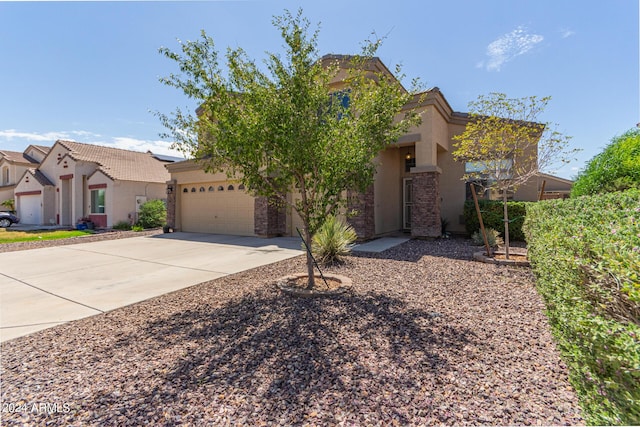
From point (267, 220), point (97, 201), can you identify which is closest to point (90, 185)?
point (97, 201)

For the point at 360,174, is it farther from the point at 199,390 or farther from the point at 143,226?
the point at 143,226

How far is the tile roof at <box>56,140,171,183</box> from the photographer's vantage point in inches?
766

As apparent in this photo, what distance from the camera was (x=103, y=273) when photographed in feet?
23.3

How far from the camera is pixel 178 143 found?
5.18m

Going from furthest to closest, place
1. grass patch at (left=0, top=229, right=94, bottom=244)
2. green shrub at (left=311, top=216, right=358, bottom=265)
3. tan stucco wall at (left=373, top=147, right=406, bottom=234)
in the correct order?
grass patch at (left=0, top=229, right=94, bottom=244)
tan stucco wall at (left=373, top=147, right=406, bottom=234)
green shrub at (left=311, top=216, right=358, bottom=265)

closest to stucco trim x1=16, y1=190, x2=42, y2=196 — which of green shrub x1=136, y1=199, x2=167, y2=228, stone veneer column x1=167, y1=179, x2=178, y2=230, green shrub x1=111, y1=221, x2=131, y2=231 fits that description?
green shrub x1=111, y1=221, x2=131, y2=231

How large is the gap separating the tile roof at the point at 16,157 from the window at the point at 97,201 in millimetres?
13417

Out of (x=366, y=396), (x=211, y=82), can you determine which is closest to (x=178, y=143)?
(x=211, y=82)

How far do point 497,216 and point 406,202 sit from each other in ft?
13.2

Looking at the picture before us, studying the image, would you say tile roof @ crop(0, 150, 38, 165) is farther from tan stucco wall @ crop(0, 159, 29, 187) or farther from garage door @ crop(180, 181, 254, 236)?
garage door @ crop(180, 181, 254, 236)

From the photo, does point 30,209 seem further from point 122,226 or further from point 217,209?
point 217,209

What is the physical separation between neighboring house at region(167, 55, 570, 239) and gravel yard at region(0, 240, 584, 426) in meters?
5.26

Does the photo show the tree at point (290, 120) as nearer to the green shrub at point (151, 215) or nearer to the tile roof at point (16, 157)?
the green shrub at point (151, 215)

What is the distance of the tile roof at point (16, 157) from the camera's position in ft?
87.0
